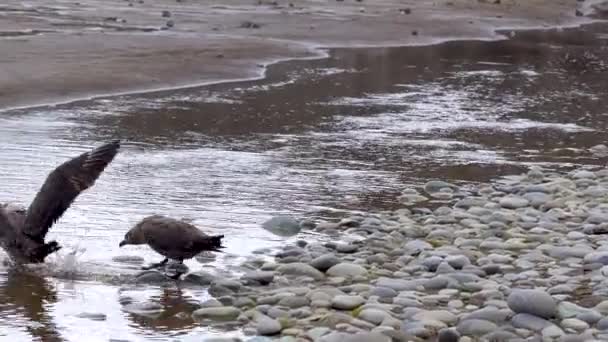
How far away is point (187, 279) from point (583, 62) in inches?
900

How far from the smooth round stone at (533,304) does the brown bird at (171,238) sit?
8.37ft

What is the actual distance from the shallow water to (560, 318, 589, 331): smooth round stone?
2.41 metres

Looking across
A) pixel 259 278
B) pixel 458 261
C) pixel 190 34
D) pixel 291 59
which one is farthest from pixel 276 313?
pixel 190 34

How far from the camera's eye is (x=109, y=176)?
13867mm

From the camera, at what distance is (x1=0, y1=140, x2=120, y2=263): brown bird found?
9.68 metres

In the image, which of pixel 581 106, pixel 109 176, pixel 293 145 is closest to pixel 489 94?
pixel 581 106

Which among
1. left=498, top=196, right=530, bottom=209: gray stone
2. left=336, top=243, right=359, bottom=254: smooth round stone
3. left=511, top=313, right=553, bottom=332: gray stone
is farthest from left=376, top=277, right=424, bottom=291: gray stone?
left=498, top=196, right=530, bottom=209: gray stone

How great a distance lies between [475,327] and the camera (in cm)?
803

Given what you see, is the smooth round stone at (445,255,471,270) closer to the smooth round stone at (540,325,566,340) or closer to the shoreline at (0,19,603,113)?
the smooth round stone at (540,325,566,340)

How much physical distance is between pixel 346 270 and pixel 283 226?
1.94 metres

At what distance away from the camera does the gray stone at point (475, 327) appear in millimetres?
7996

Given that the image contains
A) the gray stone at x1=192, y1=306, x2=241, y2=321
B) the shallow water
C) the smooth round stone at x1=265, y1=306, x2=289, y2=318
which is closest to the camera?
the smooth round stone at x1=265, y1=306, x2=289, y2=318

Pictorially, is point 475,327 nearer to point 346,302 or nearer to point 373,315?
point 373,315

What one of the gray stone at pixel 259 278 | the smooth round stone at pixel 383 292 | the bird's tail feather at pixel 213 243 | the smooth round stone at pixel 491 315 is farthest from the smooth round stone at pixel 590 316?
the bird's tail feather at pixel 213 243
